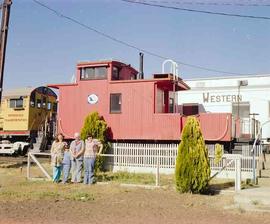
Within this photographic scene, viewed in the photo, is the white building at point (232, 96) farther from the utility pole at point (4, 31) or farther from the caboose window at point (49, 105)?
the utility pole at point (4, 31)

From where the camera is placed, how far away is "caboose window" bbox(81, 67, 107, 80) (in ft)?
61.1

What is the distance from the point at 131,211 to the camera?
941 centimetres

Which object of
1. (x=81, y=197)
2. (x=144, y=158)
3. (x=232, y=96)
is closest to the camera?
(x=81, y=197)

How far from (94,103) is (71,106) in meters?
1.24

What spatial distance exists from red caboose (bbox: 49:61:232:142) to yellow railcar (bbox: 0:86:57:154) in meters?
4.68

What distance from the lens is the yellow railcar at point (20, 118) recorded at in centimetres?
2403

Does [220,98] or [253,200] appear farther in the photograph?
[220,98]

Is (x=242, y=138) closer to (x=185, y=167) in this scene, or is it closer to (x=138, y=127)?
(x=138, y=127)

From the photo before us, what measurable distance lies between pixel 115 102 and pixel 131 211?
9.33 meters

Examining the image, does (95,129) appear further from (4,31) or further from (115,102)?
(4,31)

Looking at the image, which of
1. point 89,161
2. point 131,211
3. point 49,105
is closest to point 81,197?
point 131,211

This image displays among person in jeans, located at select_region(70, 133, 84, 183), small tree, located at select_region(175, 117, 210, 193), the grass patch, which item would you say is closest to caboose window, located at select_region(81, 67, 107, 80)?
person in jeans, located at select_region(70, 133, 84, 183)

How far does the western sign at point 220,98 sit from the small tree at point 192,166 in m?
11.8

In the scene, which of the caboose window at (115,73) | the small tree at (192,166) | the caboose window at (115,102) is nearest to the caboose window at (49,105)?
the caboose window at (115,73)
